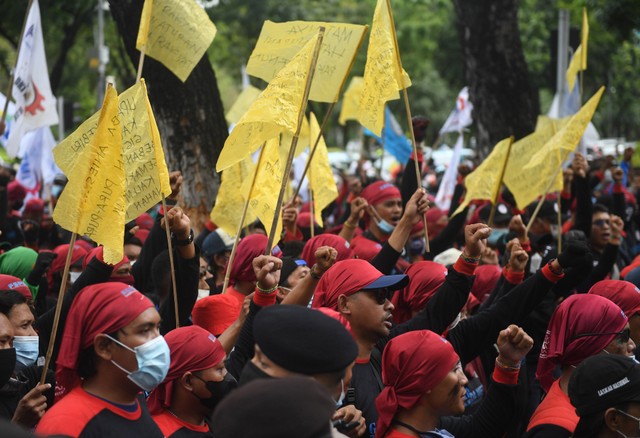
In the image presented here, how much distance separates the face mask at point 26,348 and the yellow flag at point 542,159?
4.66 m

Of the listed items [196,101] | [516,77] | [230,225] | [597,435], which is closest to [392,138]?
[516,77]

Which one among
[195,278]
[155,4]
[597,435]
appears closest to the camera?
[597,435]

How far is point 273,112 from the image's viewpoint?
5.62 meters

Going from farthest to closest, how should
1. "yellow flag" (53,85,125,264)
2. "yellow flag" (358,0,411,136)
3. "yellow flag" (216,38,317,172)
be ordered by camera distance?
"yellow flag" (358,0,411,136) → "yellow flag" (216,38,317,172) → "yellow flag" (53,85,125,264)

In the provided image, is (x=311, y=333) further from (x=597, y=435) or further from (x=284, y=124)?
(x=284, y=124)

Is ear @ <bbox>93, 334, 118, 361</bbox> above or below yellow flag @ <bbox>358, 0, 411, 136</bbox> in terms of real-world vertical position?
below

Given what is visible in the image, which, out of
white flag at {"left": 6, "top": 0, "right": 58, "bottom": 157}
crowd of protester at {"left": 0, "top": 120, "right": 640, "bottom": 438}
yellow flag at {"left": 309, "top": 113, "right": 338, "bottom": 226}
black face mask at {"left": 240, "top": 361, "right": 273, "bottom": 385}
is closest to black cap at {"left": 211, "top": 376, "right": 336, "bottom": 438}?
crowd of protester at {"left": 0, "top": 120, "right": 640, "bottom": 438}

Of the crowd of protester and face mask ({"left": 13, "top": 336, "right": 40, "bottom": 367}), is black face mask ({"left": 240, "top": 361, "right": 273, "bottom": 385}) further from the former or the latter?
face mask ({"left": 13, "top": 336, "right": 40, "bottom": 367})

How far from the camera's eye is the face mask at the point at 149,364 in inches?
148

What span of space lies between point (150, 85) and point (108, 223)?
16.4 ft

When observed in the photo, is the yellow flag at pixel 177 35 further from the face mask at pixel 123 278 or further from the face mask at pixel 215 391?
the face mask at pixel 215 391

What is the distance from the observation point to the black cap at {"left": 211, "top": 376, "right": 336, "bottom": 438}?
8.18 feet

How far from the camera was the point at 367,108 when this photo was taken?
676cm

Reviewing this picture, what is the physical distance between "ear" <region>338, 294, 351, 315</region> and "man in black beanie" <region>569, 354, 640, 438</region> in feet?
3.81
